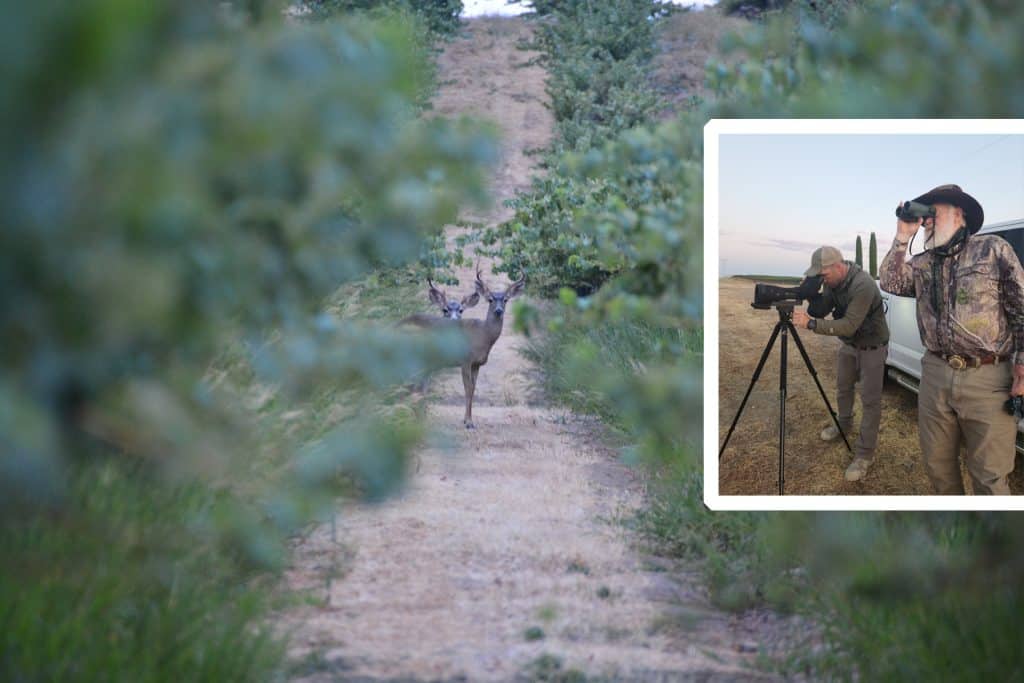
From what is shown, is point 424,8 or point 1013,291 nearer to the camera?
point 1013,291

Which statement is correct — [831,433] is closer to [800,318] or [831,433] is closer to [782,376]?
[782,376]

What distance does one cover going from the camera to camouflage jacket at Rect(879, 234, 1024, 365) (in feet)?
14.2

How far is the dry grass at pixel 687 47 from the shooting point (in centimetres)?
2286

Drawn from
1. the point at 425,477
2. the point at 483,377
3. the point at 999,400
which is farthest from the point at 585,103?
the point at 999,400

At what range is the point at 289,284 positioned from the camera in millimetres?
2270

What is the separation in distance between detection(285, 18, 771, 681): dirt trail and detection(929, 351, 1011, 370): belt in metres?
1.42

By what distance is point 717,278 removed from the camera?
419 cm

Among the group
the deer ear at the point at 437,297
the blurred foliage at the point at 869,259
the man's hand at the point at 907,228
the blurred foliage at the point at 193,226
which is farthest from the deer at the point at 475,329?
the blurred foliage at the point at 193,226

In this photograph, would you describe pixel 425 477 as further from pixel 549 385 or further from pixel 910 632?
pixel 910 632

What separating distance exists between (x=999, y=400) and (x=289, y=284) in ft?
10.6

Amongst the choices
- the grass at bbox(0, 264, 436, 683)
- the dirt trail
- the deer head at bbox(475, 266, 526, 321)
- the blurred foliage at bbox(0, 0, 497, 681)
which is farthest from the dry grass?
the blurred foliage at bbox(0, 0, 497, 681)

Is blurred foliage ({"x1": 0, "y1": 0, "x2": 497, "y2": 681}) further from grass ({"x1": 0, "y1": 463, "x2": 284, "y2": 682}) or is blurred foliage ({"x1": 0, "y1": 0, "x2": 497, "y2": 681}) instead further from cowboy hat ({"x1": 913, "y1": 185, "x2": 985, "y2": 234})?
cowboy hat ({"x1": 913, "y1": 185, "x2": 985, "y2": 234})

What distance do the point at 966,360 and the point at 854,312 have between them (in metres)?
0.53

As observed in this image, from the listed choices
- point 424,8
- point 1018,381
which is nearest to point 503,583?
point 1018,381
